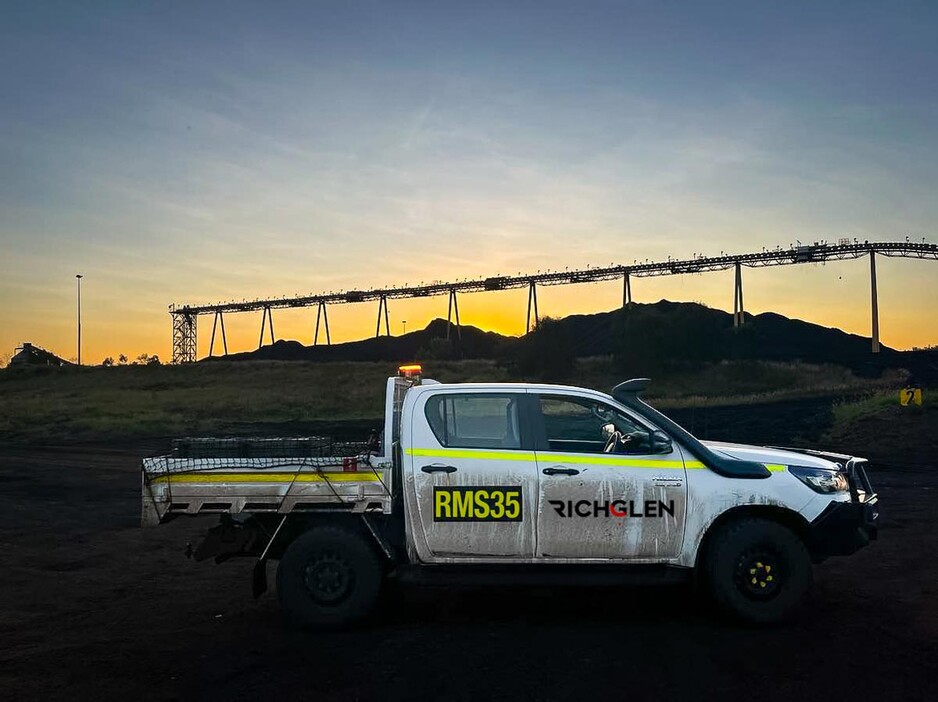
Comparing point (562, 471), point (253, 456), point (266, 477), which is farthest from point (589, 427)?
point (253, 456)

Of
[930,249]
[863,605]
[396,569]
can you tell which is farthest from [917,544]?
[930,249]

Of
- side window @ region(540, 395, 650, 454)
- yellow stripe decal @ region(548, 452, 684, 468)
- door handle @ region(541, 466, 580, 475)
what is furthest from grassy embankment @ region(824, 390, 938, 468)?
door handle @ region(541, 466, 580, 475)

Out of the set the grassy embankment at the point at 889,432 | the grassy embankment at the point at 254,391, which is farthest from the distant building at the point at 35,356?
the grassy embankment at the point at 889,432

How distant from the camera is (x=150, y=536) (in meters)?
12.6

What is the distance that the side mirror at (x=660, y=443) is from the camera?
743 centimetres

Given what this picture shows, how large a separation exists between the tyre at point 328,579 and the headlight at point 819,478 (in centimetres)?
369

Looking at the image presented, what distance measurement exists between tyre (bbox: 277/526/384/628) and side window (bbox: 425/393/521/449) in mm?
1200

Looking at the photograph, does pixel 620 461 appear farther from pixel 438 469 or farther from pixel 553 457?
pixel 438 469

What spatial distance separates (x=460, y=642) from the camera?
703cm

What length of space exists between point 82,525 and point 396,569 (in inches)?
328

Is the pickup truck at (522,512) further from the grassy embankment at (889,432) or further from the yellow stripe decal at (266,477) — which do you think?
the grassy embankment at (889,432)

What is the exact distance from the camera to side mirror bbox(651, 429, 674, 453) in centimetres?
743

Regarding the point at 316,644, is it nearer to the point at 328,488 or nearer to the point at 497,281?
the point at 328,488

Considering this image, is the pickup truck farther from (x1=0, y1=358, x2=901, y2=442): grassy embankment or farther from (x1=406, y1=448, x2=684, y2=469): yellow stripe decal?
(x1=0, y1=358, x2=901, y2=442): grassy embankment
